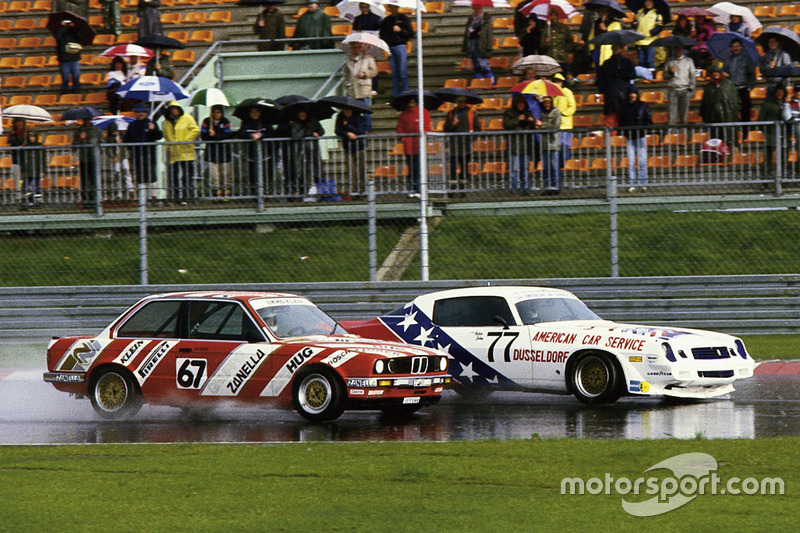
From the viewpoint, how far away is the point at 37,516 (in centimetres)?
759

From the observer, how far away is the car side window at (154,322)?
12.7 metres

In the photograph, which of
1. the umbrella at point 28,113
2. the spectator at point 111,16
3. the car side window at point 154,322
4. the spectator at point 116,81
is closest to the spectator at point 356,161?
the car side window at point 154,322

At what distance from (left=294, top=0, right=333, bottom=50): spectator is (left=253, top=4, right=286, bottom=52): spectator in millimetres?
382

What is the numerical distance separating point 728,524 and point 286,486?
2938mm

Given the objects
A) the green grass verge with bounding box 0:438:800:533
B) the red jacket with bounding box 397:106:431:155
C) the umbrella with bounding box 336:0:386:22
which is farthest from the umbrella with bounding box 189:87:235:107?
the green grass verge with bounding box 0:438:800:533

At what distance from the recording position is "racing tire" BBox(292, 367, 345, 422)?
456 inches

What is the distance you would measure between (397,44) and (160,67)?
200 inches

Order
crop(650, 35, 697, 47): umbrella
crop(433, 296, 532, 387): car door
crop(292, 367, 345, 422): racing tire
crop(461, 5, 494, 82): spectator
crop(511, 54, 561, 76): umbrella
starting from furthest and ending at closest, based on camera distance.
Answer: crop(461, 5, 494, 82): spectator → crop(511, 54, 561, 76): umbrella → crop(650, 35, 697, 47): umbrella → crop(433, 296, 532, 387): car door → crop(292, 367, 345, 422): racing tire

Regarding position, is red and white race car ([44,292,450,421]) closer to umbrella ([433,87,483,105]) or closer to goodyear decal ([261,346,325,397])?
goodyear decal ([261,346,325,397])

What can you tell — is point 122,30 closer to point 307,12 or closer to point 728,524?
point 307,12

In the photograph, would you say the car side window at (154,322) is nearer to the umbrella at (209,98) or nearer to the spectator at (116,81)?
the umbrella at (209,98)

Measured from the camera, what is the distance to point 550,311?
13320mm

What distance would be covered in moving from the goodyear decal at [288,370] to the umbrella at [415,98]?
9121mm

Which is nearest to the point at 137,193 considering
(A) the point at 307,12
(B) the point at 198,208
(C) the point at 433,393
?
(B) the point at 198,208
